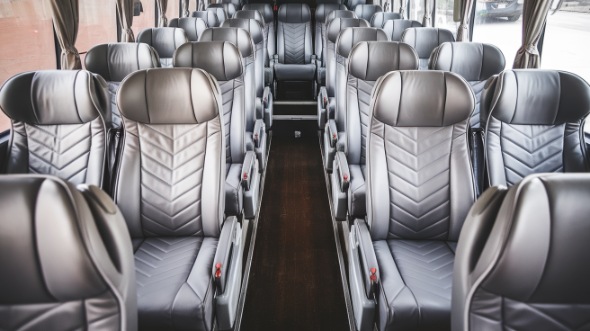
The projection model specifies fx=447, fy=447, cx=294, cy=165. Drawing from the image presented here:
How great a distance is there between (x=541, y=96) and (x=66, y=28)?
10.1ft

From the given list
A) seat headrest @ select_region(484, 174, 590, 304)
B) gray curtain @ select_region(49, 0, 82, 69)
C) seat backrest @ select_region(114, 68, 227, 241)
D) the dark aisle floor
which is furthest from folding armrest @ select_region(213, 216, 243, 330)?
gray curtain @ select_region(49, 0, 82, 69)

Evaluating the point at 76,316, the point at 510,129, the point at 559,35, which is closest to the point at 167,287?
the point at 76,316

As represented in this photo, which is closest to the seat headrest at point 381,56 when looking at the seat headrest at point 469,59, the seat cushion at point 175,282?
the seat headrest at point 469,59

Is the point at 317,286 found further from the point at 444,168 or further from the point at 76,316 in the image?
the point at 76,316

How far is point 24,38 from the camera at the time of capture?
327cm

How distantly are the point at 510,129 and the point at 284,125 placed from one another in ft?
11.7

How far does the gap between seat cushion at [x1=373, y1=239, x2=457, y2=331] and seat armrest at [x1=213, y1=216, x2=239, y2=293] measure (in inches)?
25.2

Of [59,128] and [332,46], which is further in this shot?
[332,46]

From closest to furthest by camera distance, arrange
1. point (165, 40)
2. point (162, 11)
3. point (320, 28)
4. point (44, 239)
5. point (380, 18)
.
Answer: point (44, 239) < point (165, 40) < point (162, 11) < point (380, 18) < point (320, 28)

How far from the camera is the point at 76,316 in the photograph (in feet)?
3.37

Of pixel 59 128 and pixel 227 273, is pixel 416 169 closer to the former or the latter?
pixel 227 273

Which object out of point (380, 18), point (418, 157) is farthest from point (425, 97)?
point (380, 18)

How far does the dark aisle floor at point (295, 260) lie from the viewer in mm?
2461

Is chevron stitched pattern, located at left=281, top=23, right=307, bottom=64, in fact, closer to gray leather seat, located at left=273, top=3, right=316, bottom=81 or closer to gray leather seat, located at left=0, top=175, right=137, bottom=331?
gray leather seat, located at left=273, top=3, right=316, bottom=81
